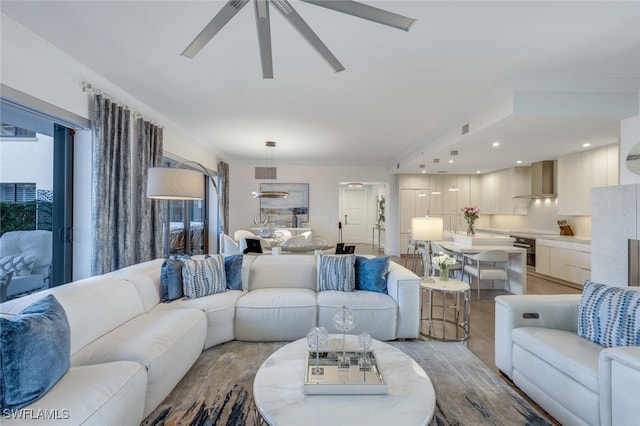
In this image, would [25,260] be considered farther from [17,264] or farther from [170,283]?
[170,283]

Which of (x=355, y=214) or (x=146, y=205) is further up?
(x=146, y=205)

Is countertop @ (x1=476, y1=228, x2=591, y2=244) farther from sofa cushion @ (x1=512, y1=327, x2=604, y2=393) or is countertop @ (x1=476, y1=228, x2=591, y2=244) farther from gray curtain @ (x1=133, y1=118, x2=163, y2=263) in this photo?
gray curtain @ (x1=133, y1=118, x2=163, y2=263)

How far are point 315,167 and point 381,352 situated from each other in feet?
23.1

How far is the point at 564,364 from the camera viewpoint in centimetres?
183

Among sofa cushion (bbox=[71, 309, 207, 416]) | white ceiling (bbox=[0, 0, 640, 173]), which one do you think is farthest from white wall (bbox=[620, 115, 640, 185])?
sofa cushion (bbox=[71, 309, 207, 416])

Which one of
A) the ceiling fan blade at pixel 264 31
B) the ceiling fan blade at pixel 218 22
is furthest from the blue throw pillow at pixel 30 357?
the ceiling fan blade at pixel 264 31

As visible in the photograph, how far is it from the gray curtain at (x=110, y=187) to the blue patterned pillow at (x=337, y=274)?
238 cm

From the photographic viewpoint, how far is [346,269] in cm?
339

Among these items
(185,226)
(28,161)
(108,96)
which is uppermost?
(108,96)

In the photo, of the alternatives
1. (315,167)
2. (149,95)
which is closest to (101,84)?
(149,95)

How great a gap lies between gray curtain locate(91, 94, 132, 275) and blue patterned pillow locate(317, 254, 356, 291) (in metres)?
2.38

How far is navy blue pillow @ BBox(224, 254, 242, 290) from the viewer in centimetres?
333

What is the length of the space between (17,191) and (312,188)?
6396 mm

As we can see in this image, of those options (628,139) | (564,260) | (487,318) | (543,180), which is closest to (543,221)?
(543,180)
